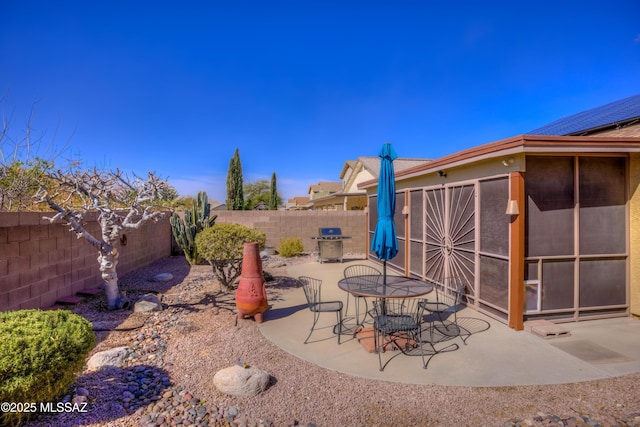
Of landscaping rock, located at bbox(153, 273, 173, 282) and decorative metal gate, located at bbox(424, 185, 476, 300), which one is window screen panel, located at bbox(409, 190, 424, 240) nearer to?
decorative metal gate, located at bbox(424, 185, 476, 300)

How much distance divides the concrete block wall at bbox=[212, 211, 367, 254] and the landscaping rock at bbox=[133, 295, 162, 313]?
7.83 m

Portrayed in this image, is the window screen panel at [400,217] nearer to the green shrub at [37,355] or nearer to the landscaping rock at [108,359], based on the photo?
the landscaping rock at [108,359]

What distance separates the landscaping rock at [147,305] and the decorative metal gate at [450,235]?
5.49 meters

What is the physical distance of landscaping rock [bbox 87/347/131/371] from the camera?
11.6 ft

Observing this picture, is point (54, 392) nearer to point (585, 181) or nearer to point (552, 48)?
point (585, 181)

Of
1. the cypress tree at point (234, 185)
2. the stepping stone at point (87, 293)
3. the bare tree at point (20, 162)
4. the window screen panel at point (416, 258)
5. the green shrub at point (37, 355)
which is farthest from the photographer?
the cypress tree at point (234, 185)

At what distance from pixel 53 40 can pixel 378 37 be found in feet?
29.5

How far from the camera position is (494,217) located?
531 cm

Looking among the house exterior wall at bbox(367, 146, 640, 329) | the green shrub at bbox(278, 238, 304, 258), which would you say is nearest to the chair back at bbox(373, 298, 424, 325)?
the house exterior wall at bbox(367, 146, 640, 329)

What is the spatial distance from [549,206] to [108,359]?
21.3 ft

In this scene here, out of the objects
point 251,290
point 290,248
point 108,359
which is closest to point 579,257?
point 251,290

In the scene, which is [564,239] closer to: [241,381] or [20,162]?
[241,381]

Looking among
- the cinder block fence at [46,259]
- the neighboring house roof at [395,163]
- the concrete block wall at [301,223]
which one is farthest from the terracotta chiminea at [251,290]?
the neighboring house roof at [395,163]

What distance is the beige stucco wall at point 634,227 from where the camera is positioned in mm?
5066
